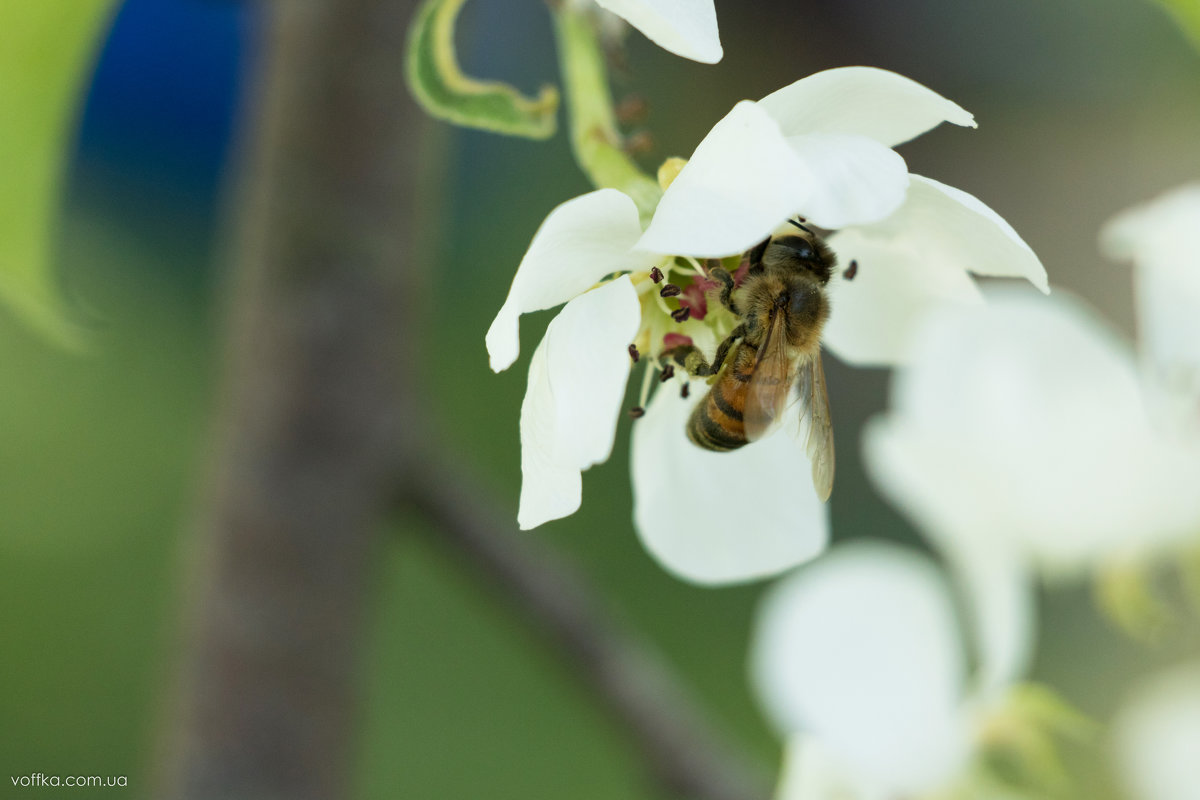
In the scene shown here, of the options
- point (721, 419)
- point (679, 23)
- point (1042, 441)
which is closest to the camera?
point (679, 23)

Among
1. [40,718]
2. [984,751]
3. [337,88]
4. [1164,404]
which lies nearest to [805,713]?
[984,751]

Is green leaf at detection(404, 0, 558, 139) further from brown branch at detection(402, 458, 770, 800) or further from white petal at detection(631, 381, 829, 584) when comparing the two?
brown branch at detection(402, 458, 770, 800)

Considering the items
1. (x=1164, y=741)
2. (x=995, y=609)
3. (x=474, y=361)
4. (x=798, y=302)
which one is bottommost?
(x=474, y=361)

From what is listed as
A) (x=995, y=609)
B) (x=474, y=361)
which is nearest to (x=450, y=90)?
(x=995, y=609)

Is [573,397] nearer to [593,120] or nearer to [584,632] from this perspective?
[593,120]

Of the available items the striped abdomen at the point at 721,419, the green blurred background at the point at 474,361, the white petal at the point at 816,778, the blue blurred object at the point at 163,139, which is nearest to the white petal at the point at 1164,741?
the white petal at the point at 816,778

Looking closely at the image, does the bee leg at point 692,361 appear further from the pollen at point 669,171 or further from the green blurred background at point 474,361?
the green blurred background at point 474,361

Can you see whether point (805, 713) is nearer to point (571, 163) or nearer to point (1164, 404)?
point (1164, 404)
